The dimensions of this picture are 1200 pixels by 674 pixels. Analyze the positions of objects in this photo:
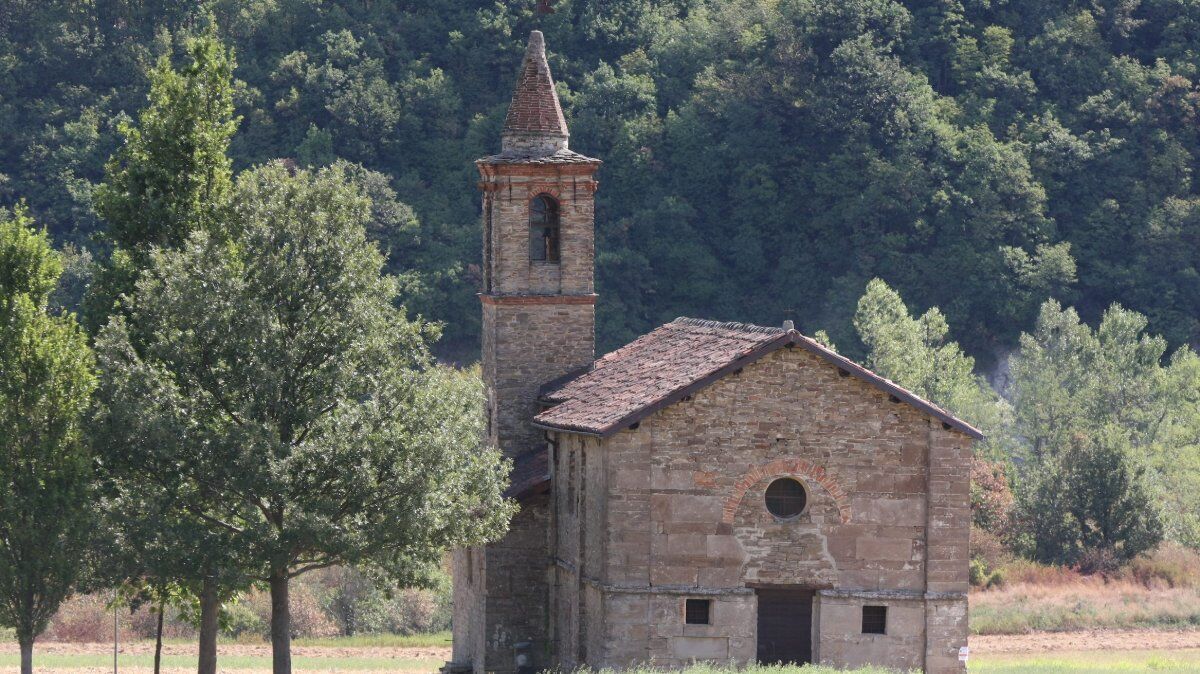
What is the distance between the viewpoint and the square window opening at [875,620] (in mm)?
34438

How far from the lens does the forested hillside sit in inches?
3467

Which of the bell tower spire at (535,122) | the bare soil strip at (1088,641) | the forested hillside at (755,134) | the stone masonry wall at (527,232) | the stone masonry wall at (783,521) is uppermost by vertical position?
the forested hillside at (755,134)

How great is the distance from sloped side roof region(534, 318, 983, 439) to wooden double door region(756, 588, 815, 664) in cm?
368

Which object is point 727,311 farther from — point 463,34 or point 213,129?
point 213,129

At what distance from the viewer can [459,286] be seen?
8631cm

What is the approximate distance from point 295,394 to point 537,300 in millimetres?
9090

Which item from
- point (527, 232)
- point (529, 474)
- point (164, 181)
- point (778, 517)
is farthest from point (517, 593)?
point (164, 181)

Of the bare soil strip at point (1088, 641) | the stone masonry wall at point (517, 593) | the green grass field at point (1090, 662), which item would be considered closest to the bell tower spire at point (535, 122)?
the stone masonry wall at point (517, 593)

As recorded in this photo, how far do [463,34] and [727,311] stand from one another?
2060 centimetres

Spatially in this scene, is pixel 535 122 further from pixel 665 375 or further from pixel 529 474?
pixel 665 375

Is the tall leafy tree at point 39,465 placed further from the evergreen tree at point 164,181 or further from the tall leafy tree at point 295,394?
the evergreen tree at point 164,181

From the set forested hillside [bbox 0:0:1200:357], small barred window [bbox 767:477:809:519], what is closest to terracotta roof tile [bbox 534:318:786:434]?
small barred window [bbox 767:477:809:519]

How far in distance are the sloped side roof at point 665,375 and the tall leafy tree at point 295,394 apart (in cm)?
277

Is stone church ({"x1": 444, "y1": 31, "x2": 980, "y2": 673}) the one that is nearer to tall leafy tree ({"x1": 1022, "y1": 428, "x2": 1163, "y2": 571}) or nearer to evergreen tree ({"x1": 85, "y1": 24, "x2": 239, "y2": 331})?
evergreen tree ({"x1": 85, "y1": 24, "x2": 239, "y2": 331})
